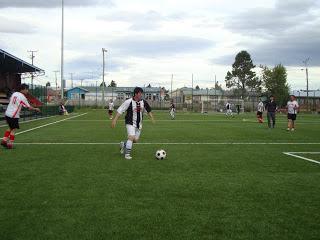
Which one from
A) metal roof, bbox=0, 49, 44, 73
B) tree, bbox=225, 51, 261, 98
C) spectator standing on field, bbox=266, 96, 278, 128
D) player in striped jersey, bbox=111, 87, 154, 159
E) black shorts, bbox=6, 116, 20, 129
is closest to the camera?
player in striped jersey, bbox=111, 87, 154, 159

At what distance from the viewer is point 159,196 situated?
7.24 m

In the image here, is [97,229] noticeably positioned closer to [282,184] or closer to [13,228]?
[13,228]

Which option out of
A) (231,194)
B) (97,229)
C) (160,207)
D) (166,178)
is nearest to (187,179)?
(166,178)

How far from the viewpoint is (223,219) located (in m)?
5.95

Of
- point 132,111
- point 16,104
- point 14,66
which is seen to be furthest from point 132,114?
point 14,66

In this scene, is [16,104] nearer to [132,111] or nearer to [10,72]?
[132,111]

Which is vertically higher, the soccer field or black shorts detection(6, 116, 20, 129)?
black shorts detection(6, 116, 20, 129)

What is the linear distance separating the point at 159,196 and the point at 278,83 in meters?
84.9

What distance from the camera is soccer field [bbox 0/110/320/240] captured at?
5508 millimetres

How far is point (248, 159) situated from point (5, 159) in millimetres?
6365

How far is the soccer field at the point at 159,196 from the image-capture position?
5508 millimetres

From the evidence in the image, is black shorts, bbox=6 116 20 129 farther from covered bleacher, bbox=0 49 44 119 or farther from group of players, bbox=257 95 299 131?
covered bleacher, bbox=0 49 44 119

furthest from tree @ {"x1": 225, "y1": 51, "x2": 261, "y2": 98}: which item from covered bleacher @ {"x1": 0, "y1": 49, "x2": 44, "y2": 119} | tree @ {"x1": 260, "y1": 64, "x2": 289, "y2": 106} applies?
covered bleacher @ {"x1": 0, "y1": 49, "x2": 44, "y2": 119}

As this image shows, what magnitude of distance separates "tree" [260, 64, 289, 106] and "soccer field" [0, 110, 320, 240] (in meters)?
75.9
